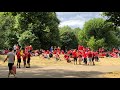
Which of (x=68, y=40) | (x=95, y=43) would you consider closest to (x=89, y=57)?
(x=95, y=43)

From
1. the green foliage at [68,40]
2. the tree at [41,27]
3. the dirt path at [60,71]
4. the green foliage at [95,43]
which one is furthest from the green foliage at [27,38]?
the green foliage at [68,40]

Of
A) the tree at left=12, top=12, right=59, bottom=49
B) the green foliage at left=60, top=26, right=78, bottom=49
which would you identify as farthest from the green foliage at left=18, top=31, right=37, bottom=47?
the green foliage at left=60, top=26, right=78, bottom=49

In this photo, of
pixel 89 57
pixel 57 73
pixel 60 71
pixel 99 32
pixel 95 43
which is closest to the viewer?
pixel 57 73

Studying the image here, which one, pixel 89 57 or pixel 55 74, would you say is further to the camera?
pixel 89 57

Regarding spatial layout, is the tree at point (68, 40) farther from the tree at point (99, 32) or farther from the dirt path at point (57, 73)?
the dirt path at point (57, 73)

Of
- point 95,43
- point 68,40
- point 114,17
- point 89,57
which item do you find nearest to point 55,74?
point 114,17

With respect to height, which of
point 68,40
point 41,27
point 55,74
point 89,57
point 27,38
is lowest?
point 55,74

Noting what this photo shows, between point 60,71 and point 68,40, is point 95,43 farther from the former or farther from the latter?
point 60,71

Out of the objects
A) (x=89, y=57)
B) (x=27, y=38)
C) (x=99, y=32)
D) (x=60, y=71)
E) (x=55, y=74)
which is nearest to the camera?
(x=55, y=74)

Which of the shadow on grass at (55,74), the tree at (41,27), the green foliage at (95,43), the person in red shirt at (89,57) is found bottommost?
the shadow on grass at (55,74)

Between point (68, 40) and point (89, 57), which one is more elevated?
point (68, 40)

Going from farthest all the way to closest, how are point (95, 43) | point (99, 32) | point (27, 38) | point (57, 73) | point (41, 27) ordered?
point (99, 32), point (95, 43), point (41, 27), point (27, 38), point (57, 73)

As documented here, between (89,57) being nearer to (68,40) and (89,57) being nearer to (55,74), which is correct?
(55,74)

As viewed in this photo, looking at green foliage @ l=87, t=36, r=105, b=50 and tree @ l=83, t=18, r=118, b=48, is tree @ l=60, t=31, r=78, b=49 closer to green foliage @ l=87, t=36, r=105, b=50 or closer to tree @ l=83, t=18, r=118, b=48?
tree @ l=83, t=18, r=118, b=48
